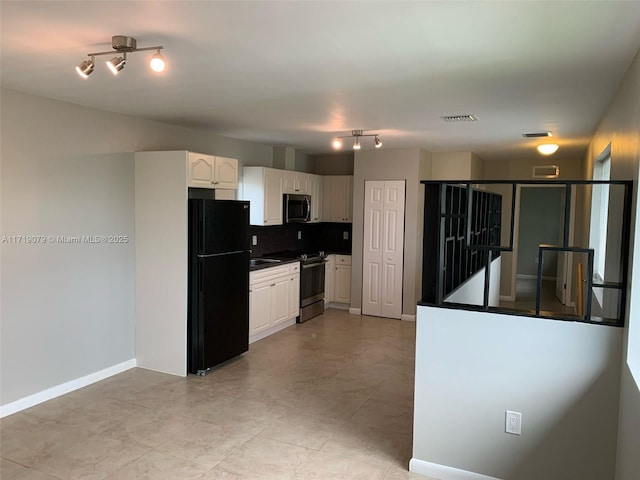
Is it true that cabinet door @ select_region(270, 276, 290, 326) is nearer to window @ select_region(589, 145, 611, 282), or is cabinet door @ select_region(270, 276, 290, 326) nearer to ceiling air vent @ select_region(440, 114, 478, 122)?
ceiling air vent @ select_region(440, 114, 478, 122)

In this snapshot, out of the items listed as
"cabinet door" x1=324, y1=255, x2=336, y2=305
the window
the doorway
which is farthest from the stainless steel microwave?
the doorway

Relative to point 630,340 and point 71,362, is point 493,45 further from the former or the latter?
point 71,362

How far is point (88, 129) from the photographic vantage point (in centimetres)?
420

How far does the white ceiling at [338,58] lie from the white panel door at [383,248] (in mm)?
2357

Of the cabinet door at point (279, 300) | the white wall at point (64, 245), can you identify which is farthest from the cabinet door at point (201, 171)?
the cabinet door at point (279, 300)

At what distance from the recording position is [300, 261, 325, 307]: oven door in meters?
6.68

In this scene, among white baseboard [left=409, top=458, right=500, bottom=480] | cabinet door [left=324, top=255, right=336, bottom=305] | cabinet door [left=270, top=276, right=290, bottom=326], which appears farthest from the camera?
cabinet door [left=324, top=255, right=336, bottom=305]

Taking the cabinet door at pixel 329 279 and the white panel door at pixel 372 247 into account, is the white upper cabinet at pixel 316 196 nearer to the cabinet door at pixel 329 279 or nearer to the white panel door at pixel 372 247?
the cabinet door at pixel 329 279

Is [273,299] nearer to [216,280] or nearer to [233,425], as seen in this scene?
[216,280]

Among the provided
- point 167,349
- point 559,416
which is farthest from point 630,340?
point 167,349

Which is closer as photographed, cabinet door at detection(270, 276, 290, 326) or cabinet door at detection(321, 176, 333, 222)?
cabinet door at detection(270, 276, 290, 326)

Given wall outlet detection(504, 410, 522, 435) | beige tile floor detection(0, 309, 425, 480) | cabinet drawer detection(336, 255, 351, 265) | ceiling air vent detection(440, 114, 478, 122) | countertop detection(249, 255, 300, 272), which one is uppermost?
ceiling air vent detection(440, 114, 478, 122)

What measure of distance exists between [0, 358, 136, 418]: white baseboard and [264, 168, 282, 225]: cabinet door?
2.48 metres

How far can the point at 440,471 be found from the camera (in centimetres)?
296
